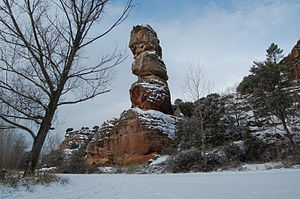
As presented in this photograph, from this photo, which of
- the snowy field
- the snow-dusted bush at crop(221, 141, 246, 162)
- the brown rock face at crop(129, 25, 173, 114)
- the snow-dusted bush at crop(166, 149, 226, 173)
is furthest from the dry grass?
the brown rock face at crop(129, 25, 173, 114)

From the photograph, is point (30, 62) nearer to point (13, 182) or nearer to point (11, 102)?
point (11, 102)

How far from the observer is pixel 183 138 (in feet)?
59.6

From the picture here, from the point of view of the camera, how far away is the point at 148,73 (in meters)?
24.3

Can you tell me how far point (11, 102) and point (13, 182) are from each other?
284cm

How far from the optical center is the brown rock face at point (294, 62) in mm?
26961

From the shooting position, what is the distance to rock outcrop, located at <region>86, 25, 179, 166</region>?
1956cm

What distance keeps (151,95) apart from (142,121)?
3.34 metres

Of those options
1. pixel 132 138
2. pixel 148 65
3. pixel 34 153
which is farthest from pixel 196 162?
pixel 148 65

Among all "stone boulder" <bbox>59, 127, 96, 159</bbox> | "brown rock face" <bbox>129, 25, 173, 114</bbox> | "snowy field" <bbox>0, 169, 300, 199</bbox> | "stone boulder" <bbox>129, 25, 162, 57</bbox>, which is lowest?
"snowy field" <bbox>0, 169, 300, 199</bbox>

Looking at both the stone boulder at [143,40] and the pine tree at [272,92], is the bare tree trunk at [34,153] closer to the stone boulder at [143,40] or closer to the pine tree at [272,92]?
the pine tree at [272,92]

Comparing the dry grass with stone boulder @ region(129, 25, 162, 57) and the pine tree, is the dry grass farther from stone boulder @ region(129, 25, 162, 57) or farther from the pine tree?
stone boulder @ region(129, 25, 162, 57)

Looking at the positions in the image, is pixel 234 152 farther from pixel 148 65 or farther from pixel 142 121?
pixel 148 65

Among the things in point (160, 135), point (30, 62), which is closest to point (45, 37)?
point (30, 62)

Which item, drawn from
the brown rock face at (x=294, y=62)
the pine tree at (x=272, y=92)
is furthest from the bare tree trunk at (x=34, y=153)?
the brown rock face at (x=294, y=62)
